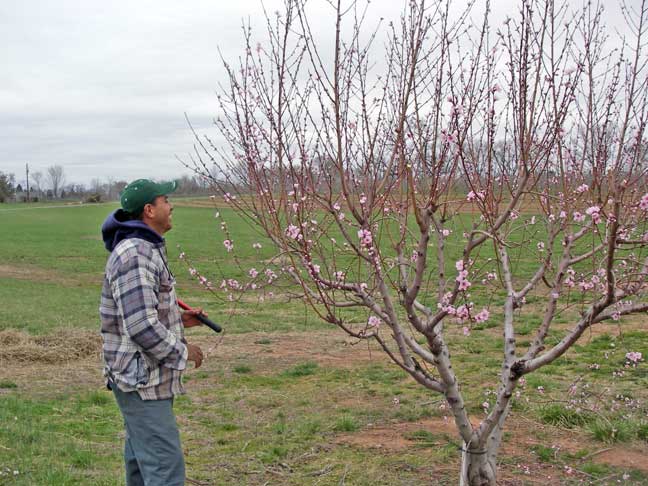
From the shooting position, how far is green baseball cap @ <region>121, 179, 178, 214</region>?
11.1ft

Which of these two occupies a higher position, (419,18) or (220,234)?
(419,18)

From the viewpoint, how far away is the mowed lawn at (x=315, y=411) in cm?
501

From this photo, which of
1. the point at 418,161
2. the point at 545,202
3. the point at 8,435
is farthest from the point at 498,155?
the point at 8,435

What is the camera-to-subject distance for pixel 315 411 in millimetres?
6531

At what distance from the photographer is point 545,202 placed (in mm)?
4422

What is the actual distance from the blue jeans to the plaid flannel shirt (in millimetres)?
56

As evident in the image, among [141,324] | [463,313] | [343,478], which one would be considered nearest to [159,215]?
[141,324]

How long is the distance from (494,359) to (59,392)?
4.95 metres

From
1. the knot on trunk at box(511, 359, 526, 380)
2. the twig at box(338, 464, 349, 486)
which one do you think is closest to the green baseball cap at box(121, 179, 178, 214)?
the knot on trunk at box(511, 359, 526, 380)

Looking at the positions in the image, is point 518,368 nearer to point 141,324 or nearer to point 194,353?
point 194,353

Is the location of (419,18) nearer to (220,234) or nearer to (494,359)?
(494,359)

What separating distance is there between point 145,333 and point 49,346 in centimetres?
669

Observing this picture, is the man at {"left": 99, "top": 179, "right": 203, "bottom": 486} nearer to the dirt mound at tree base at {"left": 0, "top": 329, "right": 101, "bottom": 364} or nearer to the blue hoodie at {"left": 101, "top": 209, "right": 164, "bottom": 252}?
the blue hoodie at {"left": 101, "top": 209, "right": 164, "bottom": 252}

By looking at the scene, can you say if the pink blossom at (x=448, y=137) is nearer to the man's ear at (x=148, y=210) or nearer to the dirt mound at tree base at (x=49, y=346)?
the man's ear at (x=148, y=210)
